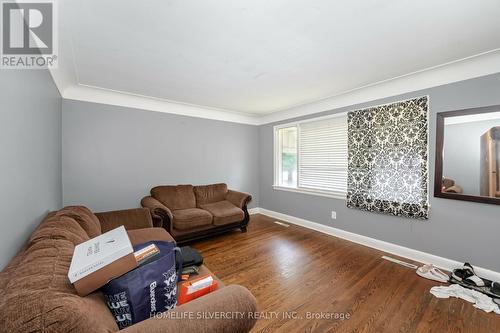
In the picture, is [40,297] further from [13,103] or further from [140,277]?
[13,103]

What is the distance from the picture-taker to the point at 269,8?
1.54 meters

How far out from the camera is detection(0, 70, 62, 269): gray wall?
3.82 ft

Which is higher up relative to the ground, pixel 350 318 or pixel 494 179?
pixel 494 179

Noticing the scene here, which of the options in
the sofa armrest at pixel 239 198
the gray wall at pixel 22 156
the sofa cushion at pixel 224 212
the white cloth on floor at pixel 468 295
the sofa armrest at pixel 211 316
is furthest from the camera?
the sofa armrest at pixel 239 198

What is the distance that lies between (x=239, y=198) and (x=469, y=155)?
3249 mm

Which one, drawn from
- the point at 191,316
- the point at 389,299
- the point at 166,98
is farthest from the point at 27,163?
the point at 389,299

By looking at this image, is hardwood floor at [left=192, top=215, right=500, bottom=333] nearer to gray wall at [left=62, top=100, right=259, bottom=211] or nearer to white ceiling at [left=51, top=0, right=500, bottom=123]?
gray wall at [left=62, top=100, right=259, bottom=211]

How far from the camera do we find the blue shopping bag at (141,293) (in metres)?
0.96

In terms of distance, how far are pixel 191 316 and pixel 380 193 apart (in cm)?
A: 307

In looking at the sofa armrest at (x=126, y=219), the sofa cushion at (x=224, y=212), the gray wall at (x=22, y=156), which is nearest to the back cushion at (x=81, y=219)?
the gray wall at (x=22, y=156)

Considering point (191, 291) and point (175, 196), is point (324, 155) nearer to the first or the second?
point (175, 196)

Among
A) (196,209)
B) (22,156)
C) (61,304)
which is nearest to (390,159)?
(196,209)

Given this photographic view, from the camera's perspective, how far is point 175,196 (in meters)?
3.70

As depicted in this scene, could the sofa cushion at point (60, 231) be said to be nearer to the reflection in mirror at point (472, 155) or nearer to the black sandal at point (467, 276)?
the black sandal at point (467, 276)
